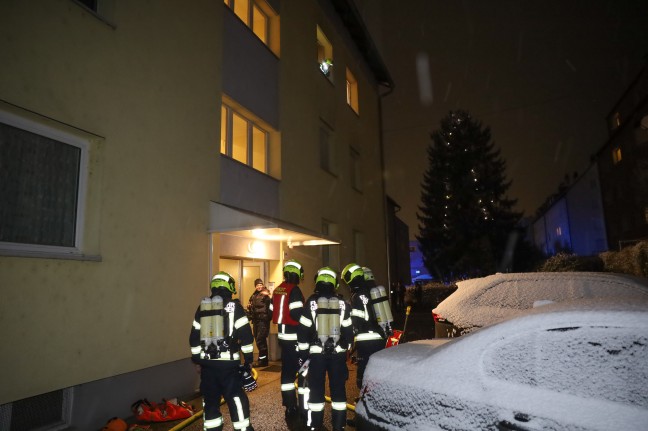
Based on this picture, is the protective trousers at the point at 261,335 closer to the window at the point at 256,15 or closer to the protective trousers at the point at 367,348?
the protective trousers at the point at 367,348

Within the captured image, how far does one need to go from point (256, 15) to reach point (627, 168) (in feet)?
82.5

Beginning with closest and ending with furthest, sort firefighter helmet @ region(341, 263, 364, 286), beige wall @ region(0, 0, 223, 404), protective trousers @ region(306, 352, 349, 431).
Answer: beige wall @ region(0, 0, 223, 404)
protective trousers @ region(306, 352, 349, 431)
firefighter helmet @ region(341, 263, 364, 286)

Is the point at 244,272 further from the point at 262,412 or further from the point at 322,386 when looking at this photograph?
the point at 322,386

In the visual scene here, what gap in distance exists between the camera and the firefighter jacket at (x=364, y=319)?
18.7ft

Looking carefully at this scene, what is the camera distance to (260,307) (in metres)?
8.83

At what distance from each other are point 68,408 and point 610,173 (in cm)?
3368

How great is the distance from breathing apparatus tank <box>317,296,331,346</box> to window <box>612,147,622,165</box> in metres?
28.9

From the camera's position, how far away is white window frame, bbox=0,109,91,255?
4.49 m

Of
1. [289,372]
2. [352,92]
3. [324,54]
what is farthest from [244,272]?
[352,92]

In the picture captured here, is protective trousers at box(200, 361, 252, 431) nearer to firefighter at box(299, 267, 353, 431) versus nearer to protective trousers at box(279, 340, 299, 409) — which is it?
firefighter at box(299, 267, 353, 431)

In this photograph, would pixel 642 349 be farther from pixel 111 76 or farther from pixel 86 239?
pixel 111 76

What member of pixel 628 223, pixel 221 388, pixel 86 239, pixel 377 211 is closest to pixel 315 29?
pixel 377 211

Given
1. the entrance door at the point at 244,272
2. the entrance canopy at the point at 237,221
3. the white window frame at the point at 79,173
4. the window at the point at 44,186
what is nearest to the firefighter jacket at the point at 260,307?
the entrance door at the point at 244,272

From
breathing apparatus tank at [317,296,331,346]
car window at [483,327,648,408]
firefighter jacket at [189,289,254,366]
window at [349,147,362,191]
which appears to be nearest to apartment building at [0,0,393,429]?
firefighter jacket at [189,289,254,366]
